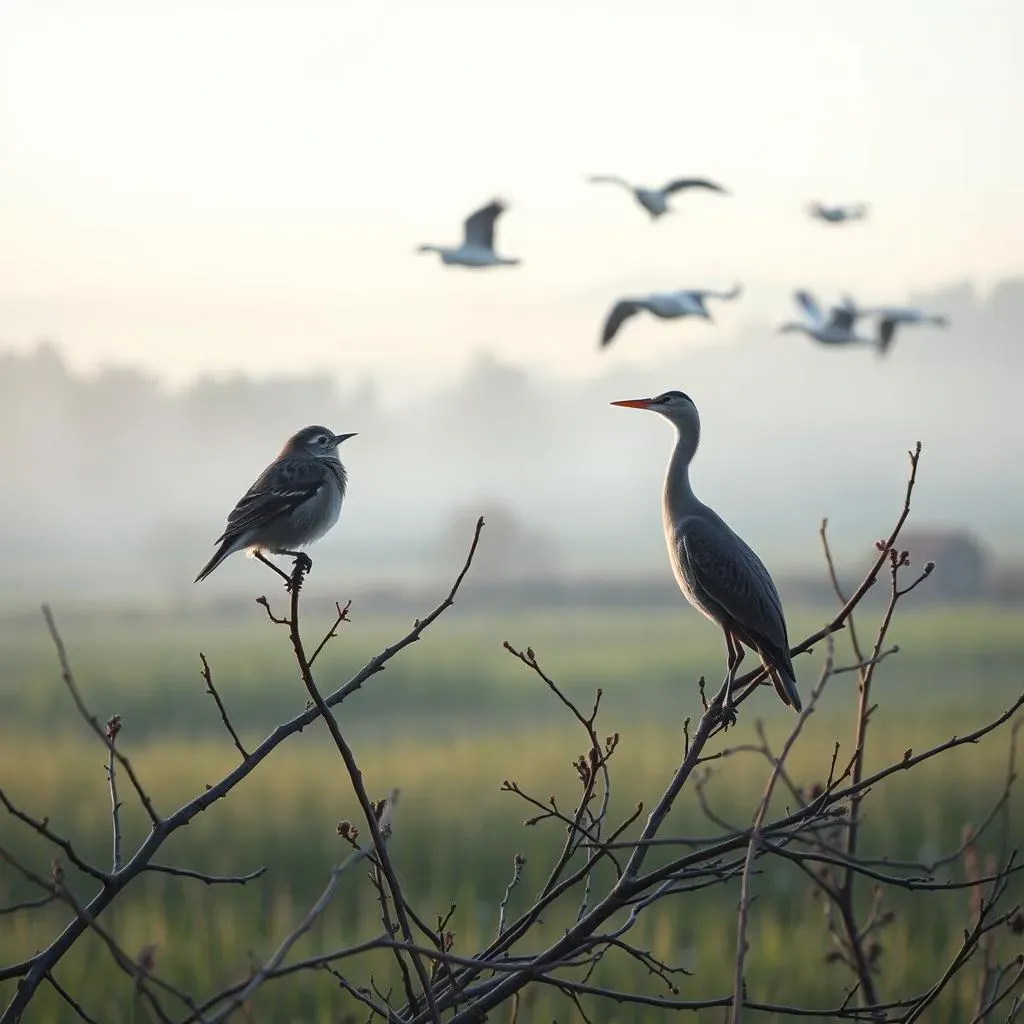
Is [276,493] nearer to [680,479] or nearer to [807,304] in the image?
[680,479]

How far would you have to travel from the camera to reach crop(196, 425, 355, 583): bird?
4.36 metres

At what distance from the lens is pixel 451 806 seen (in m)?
12.5

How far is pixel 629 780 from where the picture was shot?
1269 cm

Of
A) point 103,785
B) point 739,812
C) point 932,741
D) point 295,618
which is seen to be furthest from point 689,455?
point 932,741

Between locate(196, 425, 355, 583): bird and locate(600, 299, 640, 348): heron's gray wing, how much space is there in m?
4.90

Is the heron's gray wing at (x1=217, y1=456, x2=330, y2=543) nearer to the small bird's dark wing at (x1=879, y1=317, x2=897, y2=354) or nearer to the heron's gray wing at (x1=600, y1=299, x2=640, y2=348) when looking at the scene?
the heron's gray wing at (x1=600, y1=299, x2=640, y2=348)

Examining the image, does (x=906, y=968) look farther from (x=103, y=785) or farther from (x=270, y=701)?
(x=270, y=701)

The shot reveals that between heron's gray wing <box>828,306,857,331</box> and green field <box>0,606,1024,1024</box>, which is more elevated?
heron's gray wing <box>828,306,857,331</box>

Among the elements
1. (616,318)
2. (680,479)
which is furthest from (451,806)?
(680,479)

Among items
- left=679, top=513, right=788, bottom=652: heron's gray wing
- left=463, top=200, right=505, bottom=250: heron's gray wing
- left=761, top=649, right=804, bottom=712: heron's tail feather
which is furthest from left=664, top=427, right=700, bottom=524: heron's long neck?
left=463, top=200, right=505, bottom=250: heron's gray wing

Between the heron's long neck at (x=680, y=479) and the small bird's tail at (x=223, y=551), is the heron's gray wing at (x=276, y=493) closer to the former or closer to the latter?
the small bird's tail at (x=223, y=551)

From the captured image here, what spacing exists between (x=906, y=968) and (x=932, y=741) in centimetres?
704

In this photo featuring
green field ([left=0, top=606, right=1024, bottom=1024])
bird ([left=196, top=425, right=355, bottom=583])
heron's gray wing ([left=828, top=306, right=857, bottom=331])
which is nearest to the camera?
bird ([left=196, top=425, right=355, bottom=583])

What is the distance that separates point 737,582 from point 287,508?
151 centimetres
